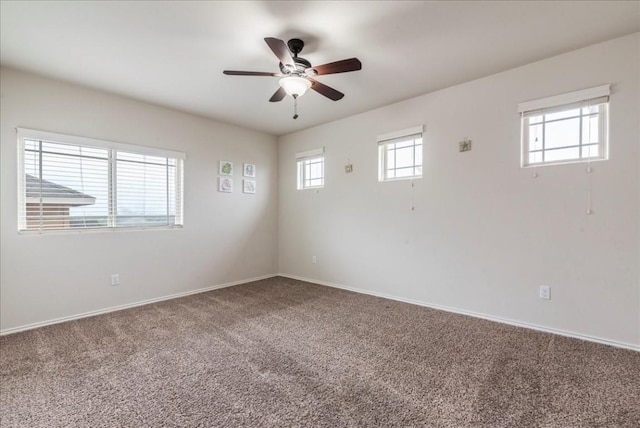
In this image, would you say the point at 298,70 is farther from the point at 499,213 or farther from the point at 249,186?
the point at 249,186

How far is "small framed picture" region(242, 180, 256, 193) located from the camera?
16.0 ft

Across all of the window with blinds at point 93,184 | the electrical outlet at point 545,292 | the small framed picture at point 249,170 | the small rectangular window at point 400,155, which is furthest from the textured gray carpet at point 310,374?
the small framed picture at point 249,170

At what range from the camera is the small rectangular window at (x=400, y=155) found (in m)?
3.73

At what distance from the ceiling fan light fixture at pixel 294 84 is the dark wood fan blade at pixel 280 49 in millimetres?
133

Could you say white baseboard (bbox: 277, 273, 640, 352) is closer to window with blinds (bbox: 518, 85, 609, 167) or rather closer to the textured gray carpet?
the textured gray carpet

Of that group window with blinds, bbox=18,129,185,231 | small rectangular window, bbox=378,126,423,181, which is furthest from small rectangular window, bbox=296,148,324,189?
window with blinds, bbox=18,129,185,231

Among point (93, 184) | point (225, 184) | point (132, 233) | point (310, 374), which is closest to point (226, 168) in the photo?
point (225, 184)

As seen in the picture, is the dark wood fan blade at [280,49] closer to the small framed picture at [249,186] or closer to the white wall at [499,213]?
the white wall at [499,213]

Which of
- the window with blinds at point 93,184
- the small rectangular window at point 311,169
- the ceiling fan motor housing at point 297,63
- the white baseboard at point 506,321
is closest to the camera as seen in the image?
the ceiling fan motor housing at point 297,63

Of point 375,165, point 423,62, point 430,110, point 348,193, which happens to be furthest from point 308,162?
point 423,62

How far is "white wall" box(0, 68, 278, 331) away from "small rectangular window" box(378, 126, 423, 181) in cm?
217

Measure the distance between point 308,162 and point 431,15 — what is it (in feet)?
10.3

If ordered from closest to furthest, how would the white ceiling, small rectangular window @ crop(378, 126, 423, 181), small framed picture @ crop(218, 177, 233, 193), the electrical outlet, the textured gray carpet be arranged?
the textured gray carpet → the white ceiling → the electrical outlet → small rectangular window @ crop(378, 126, 423, 181) → small framed picture @ crop(218, 177, 233, 193)

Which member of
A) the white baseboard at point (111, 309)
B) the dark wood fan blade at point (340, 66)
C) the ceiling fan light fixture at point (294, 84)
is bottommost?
the white baseboard at point (111, 309)
